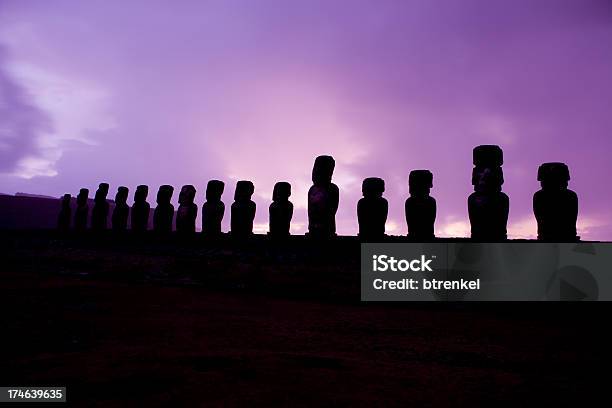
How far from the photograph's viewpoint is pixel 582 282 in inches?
144

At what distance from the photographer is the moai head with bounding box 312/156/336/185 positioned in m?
6.17

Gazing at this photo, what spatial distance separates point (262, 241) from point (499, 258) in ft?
9.47

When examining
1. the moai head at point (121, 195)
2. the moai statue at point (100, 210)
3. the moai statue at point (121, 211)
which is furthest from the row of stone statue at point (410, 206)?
the moai statue at point (100, 210)

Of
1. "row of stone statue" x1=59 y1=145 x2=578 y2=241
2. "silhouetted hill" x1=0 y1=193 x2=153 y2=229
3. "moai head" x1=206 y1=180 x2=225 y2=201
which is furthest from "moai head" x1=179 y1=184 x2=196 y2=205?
"silhouetted hill" x1=0 y1=193 x2=153 y2=229

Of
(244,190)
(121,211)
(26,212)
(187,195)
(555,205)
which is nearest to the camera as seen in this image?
(555,205)

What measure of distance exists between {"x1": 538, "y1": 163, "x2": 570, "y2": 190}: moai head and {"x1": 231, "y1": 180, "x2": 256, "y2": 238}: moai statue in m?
4.13

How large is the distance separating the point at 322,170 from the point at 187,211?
2.96 metres

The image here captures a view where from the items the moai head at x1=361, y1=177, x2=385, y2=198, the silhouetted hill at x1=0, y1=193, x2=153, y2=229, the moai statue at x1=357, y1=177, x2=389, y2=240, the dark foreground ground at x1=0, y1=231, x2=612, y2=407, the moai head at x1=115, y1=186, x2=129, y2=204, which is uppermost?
the silhouetted hill at x1=0, y1=193, x2=153, y2=229

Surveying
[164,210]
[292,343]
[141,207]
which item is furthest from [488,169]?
[141,207]

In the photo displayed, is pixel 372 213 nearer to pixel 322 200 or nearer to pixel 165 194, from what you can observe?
pixel 322 200

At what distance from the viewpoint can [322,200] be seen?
5992 millimetres

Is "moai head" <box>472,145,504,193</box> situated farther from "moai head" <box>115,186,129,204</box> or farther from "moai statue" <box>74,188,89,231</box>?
"moai statue" <box>74,188,89,231</box>

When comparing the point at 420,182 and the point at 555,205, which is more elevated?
the point at 420,182

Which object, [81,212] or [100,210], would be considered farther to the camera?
[81,212]
